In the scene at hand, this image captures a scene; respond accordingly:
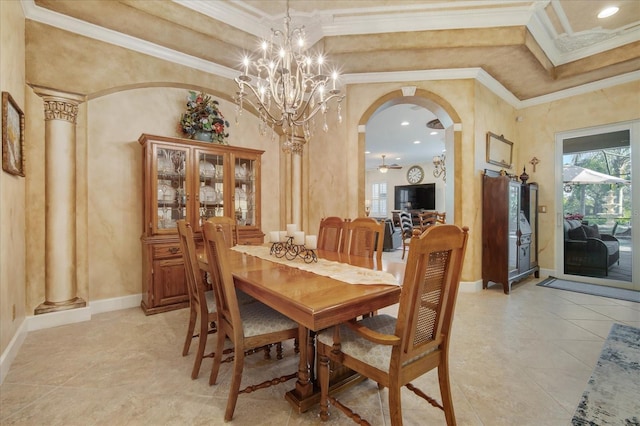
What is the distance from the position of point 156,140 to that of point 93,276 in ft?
5.33

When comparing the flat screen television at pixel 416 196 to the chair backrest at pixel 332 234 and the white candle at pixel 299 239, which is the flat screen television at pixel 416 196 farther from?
the white candle at pixel 299 239

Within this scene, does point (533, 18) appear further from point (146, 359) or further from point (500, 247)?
point (146, 359)

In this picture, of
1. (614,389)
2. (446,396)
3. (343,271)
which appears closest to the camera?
(446,396)

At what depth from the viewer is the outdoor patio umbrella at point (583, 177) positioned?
441 cm

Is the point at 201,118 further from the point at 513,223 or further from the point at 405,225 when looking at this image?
the point at 405,225

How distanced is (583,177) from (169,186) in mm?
6003

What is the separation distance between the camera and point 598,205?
4547mm

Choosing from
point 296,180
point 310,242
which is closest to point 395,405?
point 310,242

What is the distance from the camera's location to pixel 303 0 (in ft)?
9.83

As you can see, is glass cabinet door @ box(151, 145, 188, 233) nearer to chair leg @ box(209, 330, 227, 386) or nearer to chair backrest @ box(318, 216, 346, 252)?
chair backrest @ box(318, 216, 346, 252)

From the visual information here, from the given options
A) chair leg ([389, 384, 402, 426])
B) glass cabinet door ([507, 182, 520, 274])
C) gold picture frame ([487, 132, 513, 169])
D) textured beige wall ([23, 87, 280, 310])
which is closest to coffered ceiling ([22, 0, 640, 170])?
textured beige wall ([23, 87, 280, 310])

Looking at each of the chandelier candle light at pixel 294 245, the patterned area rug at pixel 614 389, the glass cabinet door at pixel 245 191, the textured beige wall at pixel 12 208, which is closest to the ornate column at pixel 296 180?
the glass cabinet door at pixel 245 191

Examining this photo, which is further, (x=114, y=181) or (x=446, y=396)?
(x=114, y=181)

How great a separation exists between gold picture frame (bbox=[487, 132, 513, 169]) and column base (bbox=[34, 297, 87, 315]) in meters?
5.30
